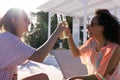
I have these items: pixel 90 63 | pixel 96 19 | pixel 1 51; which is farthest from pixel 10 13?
pixel 90 63

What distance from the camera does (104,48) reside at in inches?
123

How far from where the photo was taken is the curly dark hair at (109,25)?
10.4ft

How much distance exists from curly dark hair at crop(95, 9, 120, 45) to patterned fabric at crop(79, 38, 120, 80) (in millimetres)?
86

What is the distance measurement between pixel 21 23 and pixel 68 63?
2241mm

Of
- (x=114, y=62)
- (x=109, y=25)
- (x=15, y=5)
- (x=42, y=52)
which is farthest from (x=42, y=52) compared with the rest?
(x=109, y=25)

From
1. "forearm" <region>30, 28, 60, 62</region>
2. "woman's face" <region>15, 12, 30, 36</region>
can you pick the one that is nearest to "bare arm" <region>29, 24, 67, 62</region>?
"forearm" <region>30, 28, 60, 62</region>

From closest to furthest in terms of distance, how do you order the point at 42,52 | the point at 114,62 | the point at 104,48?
the point at 42,52 → the point at 114,62 → the point at 104,48

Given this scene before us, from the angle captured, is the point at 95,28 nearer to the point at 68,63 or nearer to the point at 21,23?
the point at 21,23

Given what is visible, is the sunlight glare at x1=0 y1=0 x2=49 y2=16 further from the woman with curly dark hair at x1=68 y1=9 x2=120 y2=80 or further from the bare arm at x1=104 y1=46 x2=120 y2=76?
the bare arm at x1=104 y1=46 x2=120 y2=76

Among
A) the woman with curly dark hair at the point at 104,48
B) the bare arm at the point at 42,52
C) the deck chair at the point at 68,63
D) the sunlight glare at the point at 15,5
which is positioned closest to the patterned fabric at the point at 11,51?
the bare arm at the point at 42,52

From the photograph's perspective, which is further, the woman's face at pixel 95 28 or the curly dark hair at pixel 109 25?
the woman's face at pixel 95 28

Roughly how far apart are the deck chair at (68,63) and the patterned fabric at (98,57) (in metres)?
0.91

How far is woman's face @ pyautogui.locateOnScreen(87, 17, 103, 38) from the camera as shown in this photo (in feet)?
10.7

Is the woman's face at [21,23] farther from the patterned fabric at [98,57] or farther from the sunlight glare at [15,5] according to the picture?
the patterned fabric at [98,57]
